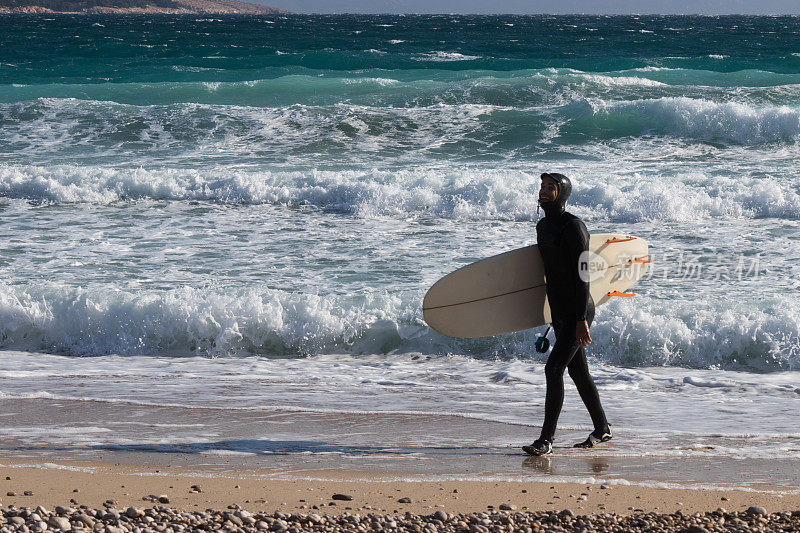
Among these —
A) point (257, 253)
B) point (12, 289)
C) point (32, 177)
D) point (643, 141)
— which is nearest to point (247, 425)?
point (12, 289)

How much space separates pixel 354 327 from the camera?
267 inches

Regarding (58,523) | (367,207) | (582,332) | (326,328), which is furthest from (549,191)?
(367,207)

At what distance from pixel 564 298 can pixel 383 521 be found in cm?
155

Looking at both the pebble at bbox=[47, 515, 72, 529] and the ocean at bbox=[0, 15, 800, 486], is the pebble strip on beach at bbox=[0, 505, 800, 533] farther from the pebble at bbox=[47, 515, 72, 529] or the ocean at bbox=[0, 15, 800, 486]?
the ocean at bbox=[0, 15, 800, 486]

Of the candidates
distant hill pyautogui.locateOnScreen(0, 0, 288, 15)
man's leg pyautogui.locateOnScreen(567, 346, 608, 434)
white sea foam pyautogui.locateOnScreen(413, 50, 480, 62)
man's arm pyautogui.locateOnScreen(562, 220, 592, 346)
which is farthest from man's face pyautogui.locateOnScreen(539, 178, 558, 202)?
distant hill pyautogui.locateOnScreen(0, 0, 288, 15)

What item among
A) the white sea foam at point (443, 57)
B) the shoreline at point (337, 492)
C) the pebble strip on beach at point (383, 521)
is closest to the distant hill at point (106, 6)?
the white sea foam at point (443, 57)

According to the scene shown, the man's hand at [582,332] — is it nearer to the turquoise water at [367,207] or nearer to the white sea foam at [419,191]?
the turquoise water at [367,207]

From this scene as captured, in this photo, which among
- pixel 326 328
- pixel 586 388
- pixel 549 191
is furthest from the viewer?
pixel 326 328

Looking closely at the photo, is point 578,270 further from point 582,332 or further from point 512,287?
point 512,287

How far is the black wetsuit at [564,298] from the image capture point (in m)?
4.14

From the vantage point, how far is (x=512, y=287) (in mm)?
4727

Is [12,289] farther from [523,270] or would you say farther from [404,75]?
[404,75]

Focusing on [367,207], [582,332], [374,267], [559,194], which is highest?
[559,194]

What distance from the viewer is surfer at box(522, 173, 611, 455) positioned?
4.12 metres
